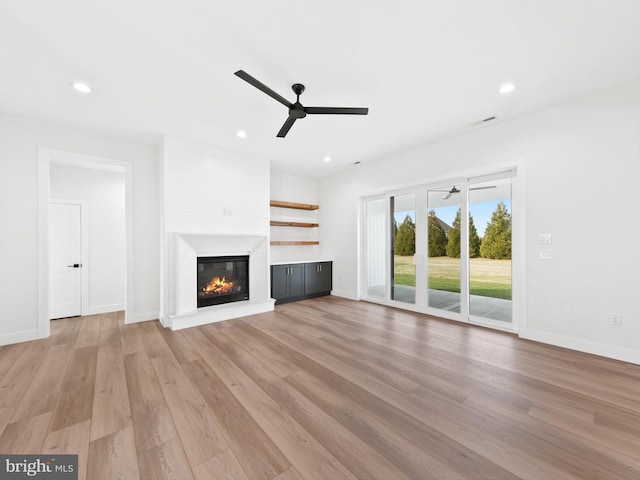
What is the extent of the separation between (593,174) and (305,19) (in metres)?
3.56

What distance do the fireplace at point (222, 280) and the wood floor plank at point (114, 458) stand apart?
2867mm

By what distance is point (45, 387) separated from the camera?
229 cm

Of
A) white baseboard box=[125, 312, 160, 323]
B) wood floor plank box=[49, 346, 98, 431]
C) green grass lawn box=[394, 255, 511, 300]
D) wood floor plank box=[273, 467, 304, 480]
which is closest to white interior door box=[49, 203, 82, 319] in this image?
white baseboard box=[125, 312, 160, 323]

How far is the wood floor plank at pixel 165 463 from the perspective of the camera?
140 cm

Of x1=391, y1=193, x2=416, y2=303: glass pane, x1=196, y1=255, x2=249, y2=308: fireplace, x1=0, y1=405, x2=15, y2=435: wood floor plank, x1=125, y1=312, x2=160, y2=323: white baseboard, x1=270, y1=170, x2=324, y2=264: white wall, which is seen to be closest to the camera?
x1=0, y1=405, x2=15, y2=435: wood floor plank

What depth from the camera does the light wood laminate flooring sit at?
4.89 feet

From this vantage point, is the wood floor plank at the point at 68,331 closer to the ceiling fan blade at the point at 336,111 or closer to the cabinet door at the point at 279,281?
the cabinet door at the point at 279,281

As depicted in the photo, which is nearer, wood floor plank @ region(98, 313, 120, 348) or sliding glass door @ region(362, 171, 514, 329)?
wood floor plank @ region(98, 313, 120, 348)

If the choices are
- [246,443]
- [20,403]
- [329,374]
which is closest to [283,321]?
[329,374]

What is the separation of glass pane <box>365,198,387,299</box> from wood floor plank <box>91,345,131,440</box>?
14.6ft

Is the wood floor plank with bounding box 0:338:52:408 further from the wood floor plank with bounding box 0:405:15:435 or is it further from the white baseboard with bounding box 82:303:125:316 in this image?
the white baseboard with bounding box 82:303:125:316

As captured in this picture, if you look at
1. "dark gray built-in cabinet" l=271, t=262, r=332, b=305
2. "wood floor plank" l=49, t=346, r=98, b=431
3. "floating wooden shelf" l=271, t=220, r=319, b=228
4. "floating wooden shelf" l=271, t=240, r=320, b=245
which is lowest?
"wood floor plank" l=49, t=346, r=98, b=431

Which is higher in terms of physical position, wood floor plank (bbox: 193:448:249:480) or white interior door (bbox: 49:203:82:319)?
white interior door (bbox: 49:203:82:319)

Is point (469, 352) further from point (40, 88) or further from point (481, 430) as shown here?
point (40, 88)
